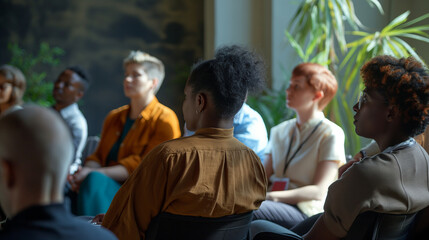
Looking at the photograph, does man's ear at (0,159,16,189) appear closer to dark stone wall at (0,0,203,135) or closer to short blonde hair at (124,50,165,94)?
short blonde hair at (124,50,165,94)

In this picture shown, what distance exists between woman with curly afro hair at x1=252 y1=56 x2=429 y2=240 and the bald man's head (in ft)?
4.02

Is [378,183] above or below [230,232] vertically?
above

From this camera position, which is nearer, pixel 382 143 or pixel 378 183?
pixel 378 183

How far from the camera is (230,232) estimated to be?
1.97 m

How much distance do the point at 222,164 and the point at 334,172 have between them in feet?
4.92

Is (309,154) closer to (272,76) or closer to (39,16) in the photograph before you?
(272,76)

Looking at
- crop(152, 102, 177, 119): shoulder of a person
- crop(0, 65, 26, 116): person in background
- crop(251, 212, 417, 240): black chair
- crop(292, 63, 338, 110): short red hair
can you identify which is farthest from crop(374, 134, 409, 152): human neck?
crop(0, 65, 26, 116): person in background

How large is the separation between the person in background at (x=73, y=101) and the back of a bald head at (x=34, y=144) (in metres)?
3.67

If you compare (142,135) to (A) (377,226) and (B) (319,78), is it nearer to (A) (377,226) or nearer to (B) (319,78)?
(B) (319,78)

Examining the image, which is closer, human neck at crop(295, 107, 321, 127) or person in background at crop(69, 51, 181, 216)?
human neck at crop(295, 107, 321, 127)

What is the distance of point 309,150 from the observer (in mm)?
3350

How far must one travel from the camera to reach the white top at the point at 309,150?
3273 millimetres

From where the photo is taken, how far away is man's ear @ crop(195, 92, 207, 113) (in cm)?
208

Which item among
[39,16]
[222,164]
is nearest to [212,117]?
[222,164]
